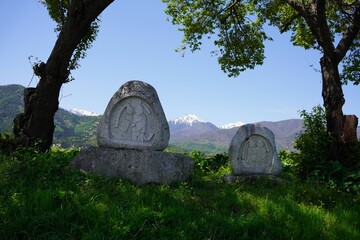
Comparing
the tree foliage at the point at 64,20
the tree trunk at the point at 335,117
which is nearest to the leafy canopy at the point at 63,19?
the tree foliage at the point at 64,20

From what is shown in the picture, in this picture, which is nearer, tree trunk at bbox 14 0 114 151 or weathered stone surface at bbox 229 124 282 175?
tree trunk at bbox 14 0 114 151

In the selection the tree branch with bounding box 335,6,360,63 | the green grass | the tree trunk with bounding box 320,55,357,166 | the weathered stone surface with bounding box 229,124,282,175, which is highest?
the tree branch with bounding box 335,6,360,63

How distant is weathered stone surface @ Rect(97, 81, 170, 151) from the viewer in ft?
28.9

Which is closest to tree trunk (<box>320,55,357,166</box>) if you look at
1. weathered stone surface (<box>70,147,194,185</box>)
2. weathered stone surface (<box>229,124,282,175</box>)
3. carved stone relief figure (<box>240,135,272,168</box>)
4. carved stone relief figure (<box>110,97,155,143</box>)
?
weathered stone surface (<box>229,124,282,175</box>)

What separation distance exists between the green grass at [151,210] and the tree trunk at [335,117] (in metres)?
3.89

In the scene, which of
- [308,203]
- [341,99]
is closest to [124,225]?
[308,203]

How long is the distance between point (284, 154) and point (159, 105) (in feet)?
28.7

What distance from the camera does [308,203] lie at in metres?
7.31

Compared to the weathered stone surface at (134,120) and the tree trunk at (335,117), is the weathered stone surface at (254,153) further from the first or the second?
the weathered stone surface at (134,120)

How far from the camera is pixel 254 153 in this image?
10.4 m

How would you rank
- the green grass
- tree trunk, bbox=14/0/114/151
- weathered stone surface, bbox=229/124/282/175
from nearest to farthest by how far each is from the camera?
1. the green grass
2. tree trunk, bbox=14/0/114/151
3. weathered stone surface, bbox=229/124/282/175

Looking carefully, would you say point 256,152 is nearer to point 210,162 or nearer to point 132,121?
point 210,162

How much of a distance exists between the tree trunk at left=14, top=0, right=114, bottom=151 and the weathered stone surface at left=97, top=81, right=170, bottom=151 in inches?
87.2

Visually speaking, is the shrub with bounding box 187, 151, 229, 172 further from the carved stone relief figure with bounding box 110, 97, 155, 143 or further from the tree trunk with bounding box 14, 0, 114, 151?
the tree trunk with bounding box 14, 0, 114, 151
